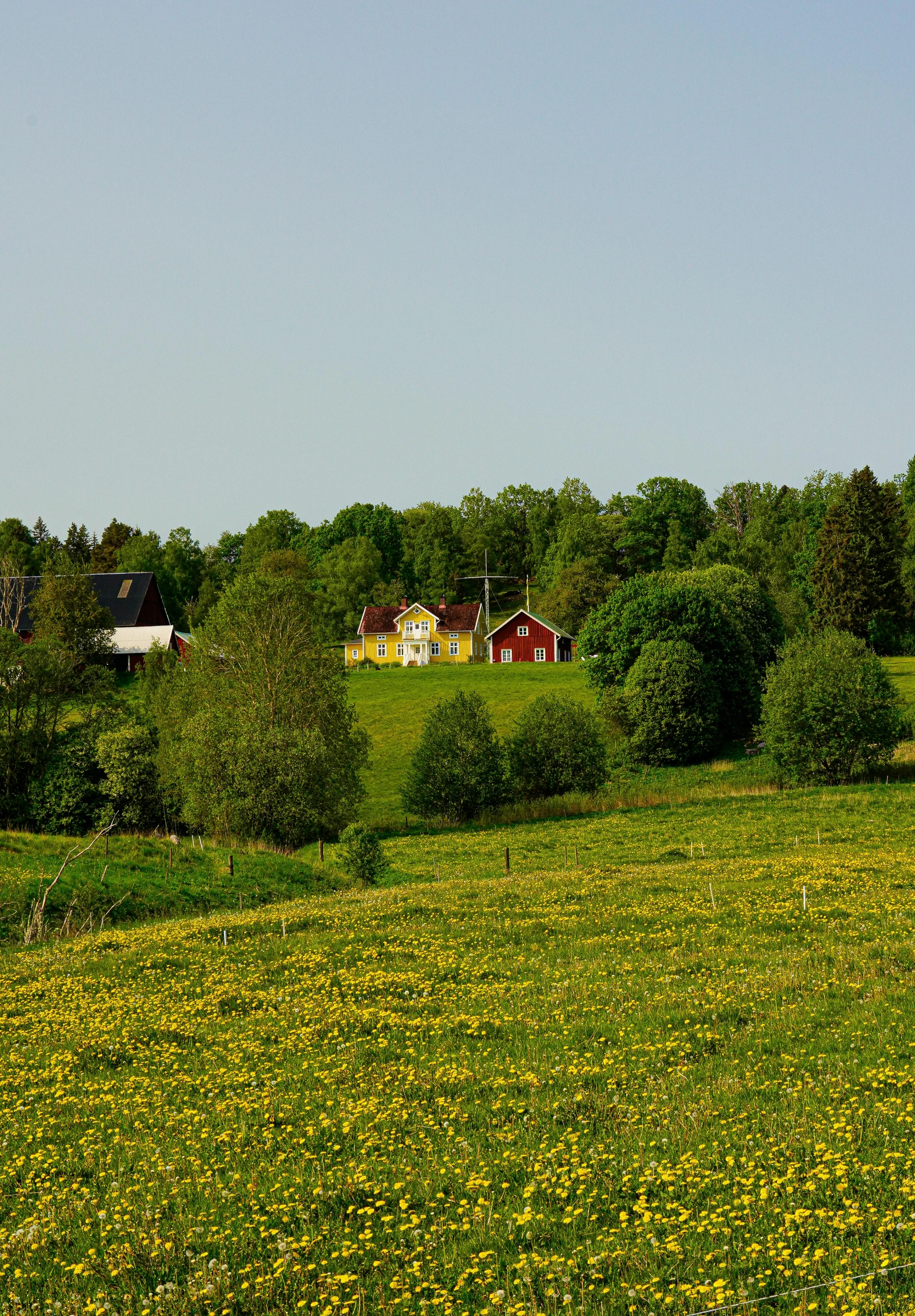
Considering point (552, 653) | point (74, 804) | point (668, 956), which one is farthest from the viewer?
point (552, 653)

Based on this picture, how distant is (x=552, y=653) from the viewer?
128 m

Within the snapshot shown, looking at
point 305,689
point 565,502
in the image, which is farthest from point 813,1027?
point 565,502

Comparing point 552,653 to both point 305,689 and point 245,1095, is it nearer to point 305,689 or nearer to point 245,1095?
point 305,689

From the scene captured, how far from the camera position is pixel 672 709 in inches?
2894

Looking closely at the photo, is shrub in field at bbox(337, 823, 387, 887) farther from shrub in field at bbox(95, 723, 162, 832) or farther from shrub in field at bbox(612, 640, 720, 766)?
shrub in field at bbox(612, 640, 720, 766)

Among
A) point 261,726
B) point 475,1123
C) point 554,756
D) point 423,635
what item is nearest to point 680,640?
point 554,756

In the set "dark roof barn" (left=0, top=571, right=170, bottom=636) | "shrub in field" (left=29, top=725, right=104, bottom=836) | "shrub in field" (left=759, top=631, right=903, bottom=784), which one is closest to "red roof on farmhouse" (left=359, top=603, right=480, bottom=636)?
"dark roof barn" (left=0, top=571, right=170, bottom=636)

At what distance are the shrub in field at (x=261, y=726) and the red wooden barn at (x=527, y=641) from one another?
65862mm

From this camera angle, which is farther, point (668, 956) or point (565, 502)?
point (565, 502)

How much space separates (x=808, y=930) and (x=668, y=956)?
11.8 feet

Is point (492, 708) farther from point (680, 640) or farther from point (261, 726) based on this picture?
point (261, 726)

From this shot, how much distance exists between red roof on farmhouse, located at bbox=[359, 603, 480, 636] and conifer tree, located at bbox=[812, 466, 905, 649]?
5058cm

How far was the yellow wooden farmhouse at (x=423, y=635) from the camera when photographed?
474 feet

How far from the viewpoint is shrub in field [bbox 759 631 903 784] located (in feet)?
193
